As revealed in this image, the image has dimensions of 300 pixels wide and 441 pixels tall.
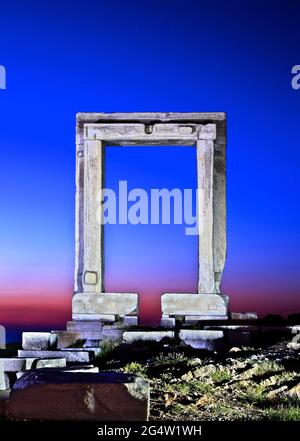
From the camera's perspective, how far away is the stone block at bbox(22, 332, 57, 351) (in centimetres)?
1372

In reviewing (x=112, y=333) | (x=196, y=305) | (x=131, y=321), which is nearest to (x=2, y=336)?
(x=112, y=333)

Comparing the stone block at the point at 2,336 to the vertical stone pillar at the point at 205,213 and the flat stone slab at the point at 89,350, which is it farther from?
the vertical stone pillar at the point at 205,213

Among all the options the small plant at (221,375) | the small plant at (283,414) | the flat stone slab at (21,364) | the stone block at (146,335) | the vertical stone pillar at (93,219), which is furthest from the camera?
the vertical stone pillar at (93,219)

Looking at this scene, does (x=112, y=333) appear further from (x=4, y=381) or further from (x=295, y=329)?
(x=4, y=381)

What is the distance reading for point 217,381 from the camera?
953 centimetres

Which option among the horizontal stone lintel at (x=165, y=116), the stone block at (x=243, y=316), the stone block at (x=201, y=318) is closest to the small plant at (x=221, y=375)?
the stone block at (x=201, y=318)

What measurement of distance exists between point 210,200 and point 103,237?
253 centimetres

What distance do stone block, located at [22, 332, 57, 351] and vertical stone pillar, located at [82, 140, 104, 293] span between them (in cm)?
242

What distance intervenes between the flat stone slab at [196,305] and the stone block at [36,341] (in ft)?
10.2

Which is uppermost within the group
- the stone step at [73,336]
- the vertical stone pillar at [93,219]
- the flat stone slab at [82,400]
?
the vertical stone pillar at [93,219]

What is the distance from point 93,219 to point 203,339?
408 centimetres

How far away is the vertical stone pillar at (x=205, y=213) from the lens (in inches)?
634
